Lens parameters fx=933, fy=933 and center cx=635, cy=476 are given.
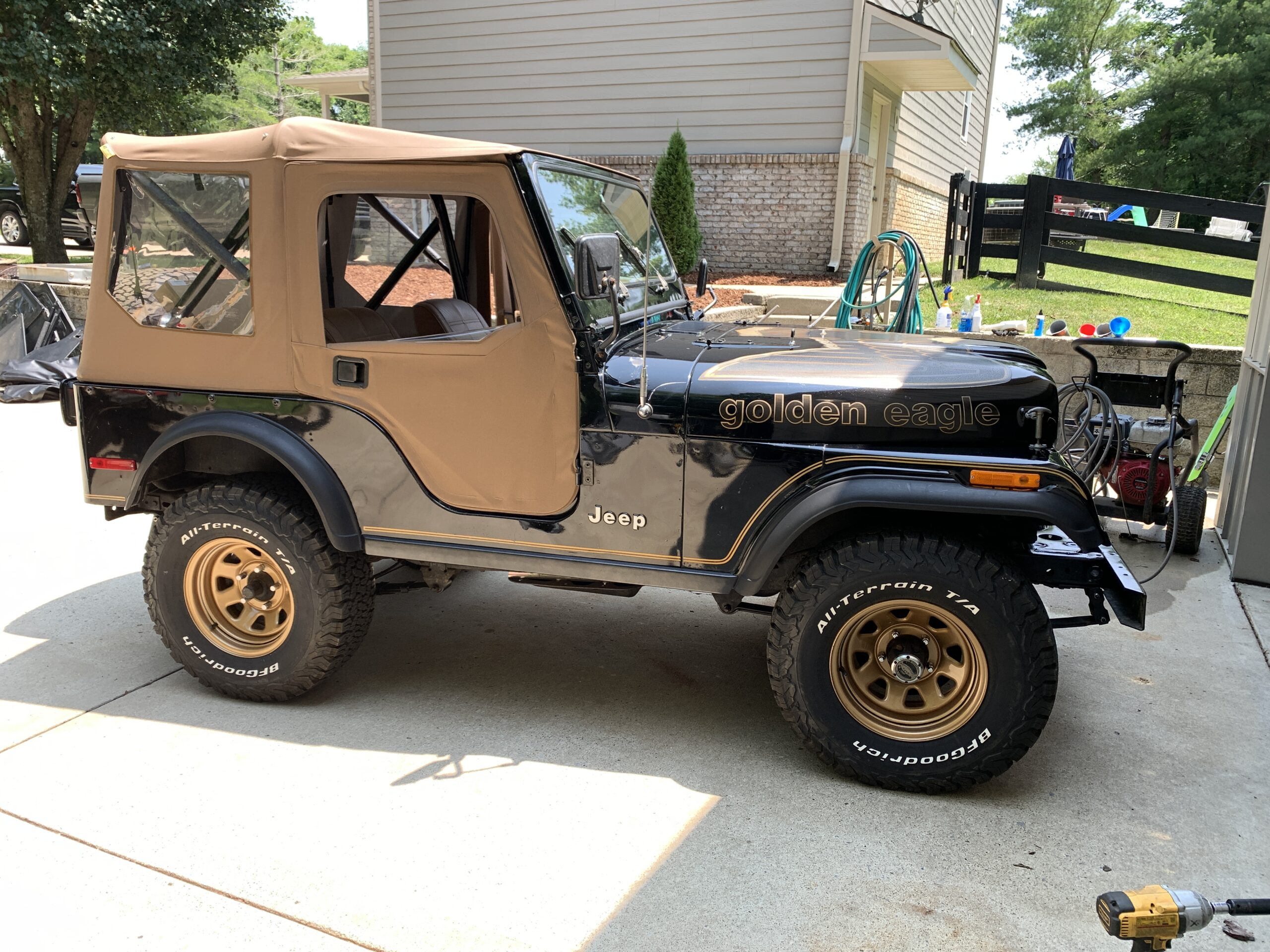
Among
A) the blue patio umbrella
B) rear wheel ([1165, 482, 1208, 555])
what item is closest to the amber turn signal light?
rear wheel ([1165, 482, 1208, 555])

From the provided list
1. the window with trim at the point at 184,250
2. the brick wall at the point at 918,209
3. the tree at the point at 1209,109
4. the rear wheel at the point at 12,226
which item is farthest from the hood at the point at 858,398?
the tree at the point at 1209,109

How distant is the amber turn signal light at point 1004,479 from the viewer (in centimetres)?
286

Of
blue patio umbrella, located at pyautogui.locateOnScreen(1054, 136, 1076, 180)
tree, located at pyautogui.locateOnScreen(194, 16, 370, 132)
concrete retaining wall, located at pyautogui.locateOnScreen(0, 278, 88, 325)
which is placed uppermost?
tree, located at pyautogui.locateOnScreen(194, 16, 370, 132)

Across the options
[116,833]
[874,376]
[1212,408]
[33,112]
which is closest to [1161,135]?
[1212,408]

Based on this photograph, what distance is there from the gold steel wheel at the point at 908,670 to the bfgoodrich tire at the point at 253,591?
1.83 metres

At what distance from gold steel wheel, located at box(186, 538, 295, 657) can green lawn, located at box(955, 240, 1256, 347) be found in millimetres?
6842

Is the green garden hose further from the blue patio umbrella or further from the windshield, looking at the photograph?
the blue patio umbrella

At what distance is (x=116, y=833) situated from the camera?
2.81 metres

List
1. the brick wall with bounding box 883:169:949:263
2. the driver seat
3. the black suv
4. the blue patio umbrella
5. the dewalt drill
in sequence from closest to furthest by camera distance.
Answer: the dewalt drill → the driver seat → the blue patio umbrella → the brick wall with bounding box 883:169:949:263 → the black suv

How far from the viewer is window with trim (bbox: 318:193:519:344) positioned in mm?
3660

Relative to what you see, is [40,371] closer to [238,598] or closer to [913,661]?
[238,598]

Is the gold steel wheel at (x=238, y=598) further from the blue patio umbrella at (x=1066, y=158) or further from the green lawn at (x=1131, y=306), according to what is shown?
the blue patio umbrella at (x=1066, y=158)

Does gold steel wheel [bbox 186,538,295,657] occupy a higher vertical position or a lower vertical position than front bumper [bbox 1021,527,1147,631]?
lower

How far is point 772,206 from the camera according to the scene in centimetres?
1291
